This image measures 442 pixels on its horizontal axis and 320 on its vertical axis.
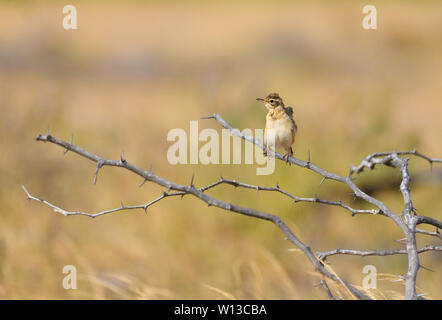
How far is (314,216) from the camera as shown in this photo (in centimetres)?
620

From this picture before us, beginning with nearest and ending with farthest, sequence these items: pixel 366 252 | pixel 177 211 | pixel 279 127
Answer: pixel 366 252 → pixel 279 127 → pixel 177 211

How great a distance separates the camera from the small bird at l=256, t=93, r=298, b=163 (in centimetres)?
353

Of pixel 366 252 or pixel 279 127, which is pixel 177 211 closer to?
pixel 279 127

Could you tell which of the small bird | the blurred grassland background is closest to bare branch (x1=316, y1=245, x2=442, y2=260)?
the blurred grassland background

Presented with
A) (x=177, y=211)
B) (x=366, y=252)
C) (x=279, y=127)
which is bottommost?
(x=366, y=252)

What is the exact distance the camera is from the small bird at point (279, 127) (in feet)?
11.6

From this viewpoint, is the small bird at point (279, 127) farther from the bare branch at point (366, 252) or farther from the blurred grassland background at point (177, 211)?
the bare branch at point (366, 252)

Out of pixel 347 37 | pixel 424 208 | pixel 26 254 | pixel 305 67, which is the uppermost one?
pixel 347 37

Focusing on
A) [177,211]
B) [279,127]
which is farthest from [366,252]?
[177,211]

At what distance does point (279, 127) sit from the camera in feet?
11.8

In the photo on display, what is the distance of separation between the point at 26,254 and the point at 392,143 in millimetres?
3976

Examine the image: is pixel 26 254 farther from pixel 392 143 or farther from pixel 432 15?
pixel 432 15

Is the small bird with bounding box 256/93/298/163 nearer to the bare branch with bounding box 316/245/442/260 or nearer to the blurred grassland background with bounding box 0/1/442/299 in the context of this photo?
the blurred grassland background with bounding box 0/1/442/299
